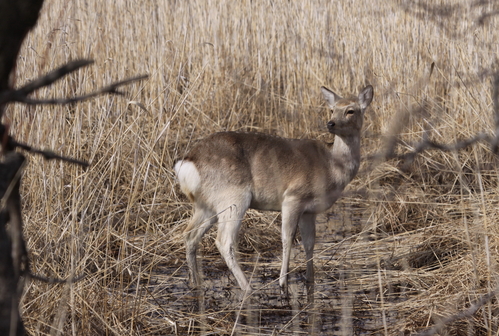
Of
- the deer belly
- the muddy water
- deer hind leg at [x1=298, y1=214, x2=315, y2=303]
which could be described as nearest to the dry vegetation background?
the muddy water

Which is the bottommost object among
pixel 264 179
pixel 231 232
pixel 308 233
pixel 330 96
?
pixel 308 233

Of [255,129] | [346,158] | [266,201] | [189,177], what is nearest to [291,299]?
[266,201]

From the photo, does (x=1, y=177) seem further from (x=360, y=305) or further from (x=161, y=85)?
(x=161, y=85)

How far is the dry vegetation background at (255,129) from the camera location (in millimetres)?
3186

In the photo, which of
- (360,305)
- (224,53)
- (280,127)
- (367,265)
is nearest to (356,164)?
(367,265)

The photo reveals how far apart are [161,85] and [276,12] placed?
222cm

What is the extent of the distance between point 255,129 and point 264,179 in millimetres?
2103

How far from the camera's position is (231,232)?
4570 mm

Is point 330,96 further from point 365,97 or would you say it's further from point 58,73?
point 58,73

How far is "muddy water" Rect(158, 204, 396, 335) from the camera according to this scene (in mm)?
3578

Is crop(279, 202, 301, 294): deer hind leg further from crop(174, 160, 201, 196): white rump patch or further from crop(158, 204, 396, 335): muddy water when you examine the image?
crop(174, 160, 201, 196): white rump patch

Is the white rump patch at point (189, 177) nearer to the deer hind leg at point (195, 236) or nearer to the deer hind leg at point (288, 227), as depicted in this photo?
the deer hind leg at point (195, 236)

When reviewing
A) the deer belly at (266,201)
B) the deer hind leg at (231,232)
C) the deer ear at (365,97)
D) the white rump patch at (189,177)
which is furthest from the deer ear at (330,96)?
the white rump patch at (189,177)

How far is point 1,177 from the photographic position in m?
1.41
